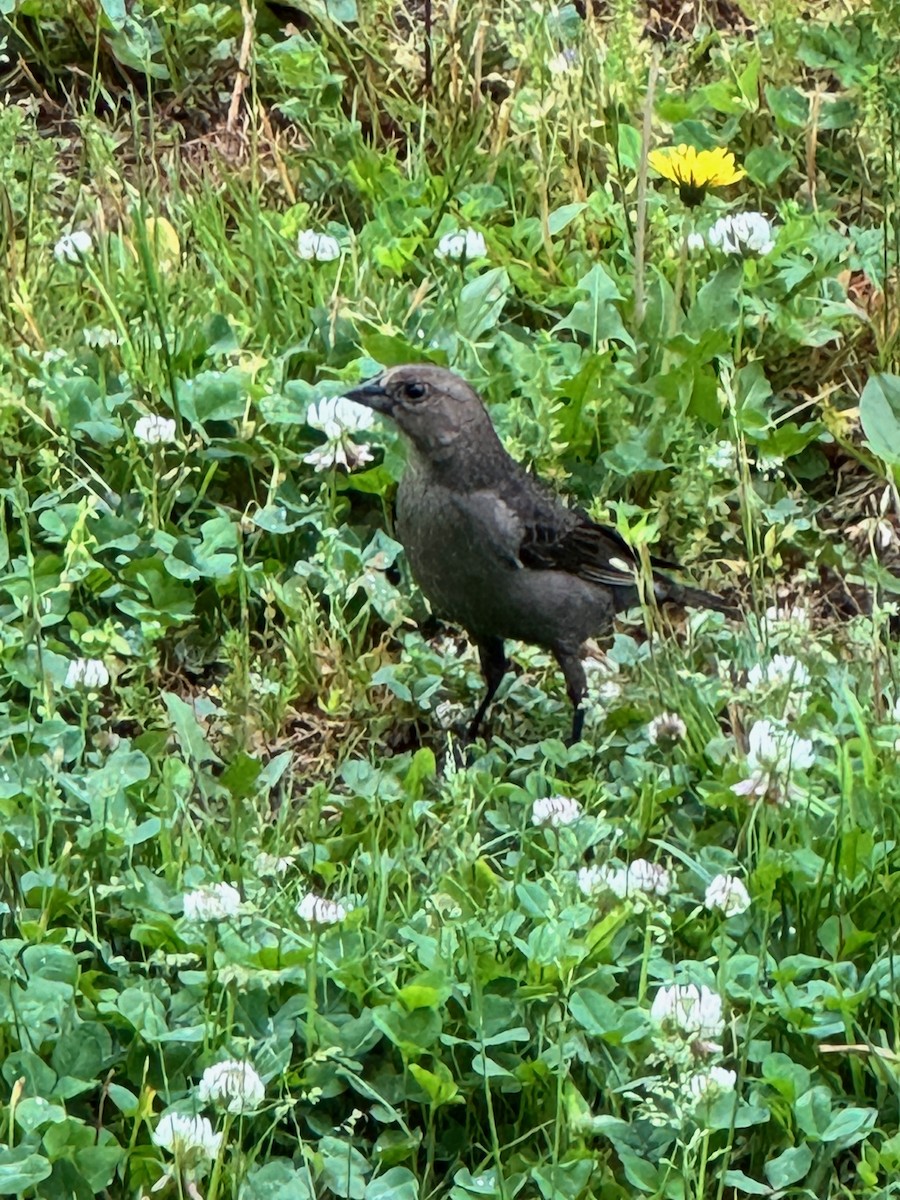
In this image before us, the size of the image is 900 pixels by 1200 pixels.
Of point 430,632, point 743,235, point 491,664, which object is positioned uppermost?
point 743,235

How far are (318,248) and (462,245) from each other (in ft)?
1.54

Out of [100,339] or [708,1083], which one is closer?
[708,1083]

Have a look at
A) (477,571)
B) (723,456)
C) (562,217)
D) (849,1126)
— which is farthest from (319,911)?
(562,217)

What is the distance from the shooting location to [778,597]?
540cm

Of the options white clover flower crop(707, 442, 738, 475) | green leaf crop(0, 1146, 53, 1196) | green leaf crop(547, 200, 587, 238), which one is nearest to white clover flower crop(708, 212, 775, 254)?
green leaf crop(547, 200, 587, 238)

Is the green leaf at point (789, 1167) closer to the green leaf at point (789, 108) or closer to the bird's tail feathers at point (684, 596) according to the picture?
Answer: the bird's tail feathers at point (684, 596)

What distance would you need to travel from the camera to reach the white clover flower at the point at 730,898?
3891 millimetres

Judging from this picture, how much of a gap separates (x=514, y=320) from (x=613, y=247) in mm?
426

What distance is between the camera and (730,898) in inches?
A: 153

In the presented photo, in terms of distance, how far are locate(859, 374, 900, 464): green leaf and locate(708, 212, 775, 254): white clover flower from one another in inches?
23.0

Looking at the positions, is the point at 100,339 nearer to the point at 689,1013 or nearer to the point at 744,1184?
the point at 689,1013

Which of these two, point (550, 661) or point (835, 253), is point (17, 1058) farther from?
point (835, 253)

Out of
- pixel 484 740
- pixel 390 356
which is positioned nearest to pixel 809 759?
pixel 484 740

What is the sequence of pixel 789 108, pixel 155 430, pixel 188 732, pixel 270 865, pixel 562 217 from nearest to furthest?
pixel 270 865, pixel 188 732, pixel 155 430, pixel 562 217, pixel 789 108
